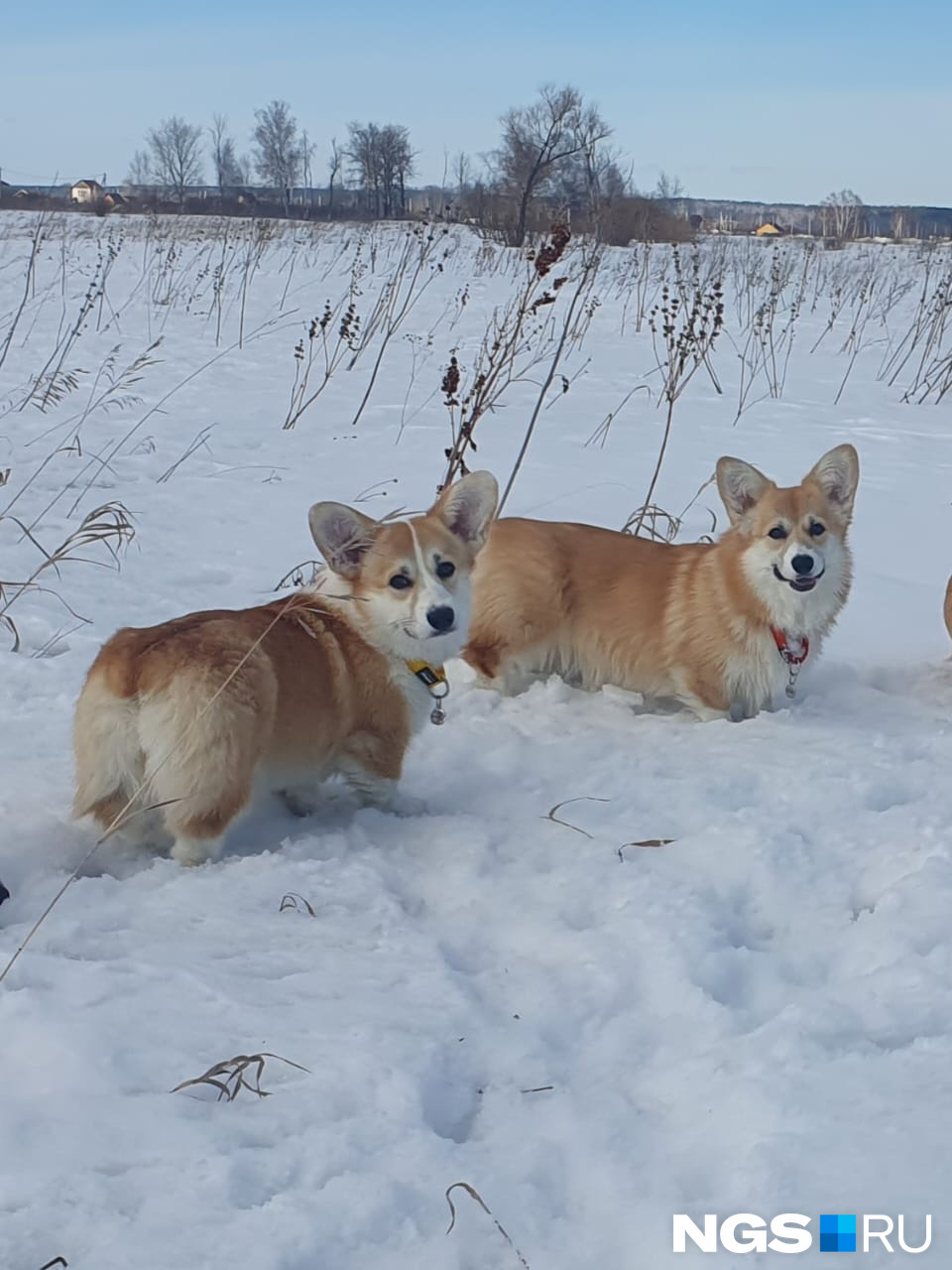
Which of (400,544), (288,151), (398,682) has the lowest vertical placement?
(398,682)

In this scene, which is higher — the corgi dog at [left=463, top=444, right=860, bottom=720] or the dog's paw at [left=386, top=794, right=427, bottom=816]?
the corgi dog at [left=463, top=444, right=860, bottom=720]

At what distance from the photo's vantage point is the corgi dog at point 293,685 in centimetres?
253

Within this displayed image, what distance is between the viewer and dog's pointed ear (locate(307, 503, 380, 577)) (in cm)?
305

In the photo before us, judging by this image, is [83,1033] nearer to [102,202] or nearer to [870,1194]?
[870,1194]

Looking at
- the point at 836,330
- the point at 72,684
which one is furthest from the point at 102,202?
the point at 72,684

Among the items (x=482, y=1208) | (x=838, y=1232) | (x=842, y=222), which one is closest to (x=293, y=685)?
(x=482, y=1208)

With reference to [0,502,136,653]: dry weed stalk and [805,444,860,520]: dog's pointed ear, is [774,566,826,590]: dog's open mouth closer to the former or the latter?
[805,444,860,520]: dog's pointed ear

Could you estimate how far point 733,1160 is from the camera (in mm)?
1657

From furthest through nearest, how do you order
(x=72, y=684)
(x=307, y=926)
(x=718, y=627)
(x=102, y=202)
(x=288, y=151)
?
1. (x=288, y=151)
2. (x=102, y=202)
3. (x=718, y=627)
4. (x=72, y=684)
5. (x=307, y=926)

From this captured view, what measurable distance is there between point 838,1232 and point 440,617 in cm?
176

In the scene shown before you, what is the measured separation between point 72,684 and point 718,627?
2057 mm

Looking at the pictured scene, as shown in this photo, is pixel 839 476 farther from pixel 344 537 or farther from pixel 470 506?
pixel 344 537

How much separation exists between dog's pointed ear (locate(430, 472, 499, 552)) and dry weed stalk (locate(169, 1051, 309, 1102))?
180 centimetres

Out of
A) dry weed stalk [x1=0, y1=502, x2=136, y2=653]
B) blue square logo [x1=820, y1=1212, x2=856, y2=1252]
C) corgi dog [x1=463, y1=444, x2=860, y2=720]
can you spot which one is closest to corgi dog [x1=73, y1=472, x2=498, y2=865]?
dry weed stalk [x1=0, y1=502, x2=136, y2=653]
